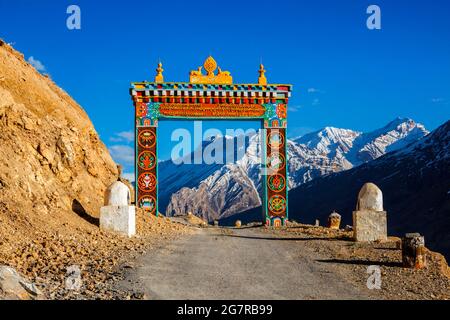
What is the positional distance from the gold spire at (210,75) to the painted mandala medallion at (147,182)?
16.2ft

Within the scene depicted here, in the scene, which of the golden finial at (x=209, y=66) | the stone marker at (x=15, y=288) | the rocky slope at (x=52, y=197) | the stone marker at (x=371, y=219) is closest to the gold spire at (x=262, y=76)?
the golden finial at (x=209, y=66)

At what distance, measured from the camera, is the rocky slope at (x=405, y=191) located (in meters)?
72.6

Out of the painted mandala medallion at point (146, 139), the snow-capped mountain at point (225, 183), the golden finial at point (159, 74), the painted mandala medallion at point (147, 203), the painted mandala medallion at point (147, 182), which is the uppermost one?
the snow-capped mountain at point (225, 183)

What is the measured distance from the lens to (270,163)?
24.1 m

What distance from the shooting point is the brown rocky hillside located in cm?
1307

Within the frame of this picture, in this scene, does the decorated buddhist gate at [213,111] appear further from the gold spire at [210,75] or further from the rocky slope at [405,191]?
the rocky slope at [405,191]

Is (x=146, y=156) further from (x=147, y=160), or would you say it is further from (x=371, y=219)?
(x=371, y=219)

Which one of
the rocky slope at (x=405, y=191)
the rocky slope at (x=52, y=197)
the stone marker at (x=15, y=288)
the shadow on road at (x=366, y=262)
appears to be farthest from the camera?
the rocky slope at (x=405, y=191)

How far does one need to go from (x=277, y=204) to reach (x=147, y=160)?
6.57 metres

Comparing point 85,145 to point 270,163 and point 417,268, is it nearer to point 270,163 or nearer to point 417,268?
point 270,163

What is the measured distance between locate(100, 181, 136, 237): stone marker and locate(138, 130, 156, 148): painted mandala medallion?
321 inches

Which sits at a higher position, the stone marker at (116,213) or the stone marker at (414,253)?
the stone marker at (116,213)
